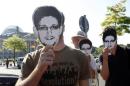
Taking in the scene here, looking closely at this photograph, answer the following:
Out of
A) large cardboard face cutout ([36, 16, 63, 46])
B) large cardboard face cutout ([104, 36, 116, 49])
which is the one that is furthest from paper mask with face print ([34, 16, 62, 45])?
large cardboard face cutout ([104, 36, 116, 49])

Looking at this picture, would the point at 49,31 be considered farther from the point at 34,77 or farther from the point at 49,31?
the point at 34,77

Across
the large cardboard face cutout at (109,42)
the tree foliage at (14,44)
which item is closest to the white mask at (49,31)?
the large cardboard face cutout at (109,42)

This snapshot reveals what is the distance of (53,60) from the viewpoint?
3.07 m

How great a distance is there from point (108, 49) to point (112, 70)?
2.41 ft

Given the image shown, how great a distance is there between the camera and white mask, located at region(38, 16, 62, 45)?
296cm

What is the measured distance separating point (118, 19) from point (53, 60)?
1546 inches

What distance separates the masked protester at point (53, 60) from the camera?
9.52 feet

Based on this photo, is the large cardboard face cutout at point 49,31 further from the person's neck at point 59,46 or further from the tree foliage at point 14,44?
the tree foliage at point 14,44

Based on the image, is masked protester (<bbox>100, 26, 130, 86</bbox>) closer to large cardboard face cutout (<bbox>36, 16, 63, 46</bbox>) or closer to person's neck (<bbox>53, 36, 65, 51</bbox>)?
person's neck (<bbox>53, 36, 65, 51</bbox>)

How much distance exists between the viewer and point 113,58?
549cm

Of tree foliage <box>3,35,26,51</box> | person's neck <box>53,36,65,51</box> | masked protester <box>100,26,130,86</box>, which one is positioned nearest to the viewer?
person's neck <box>53,36,65,51</box>

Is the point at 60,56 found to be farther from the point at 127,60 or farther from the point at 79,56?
the point at 127,60

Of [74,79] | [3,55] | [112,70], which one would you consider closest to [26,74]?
[74,79]

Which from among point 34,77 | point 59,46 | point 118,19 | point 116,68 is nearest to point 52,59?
point 34,77
